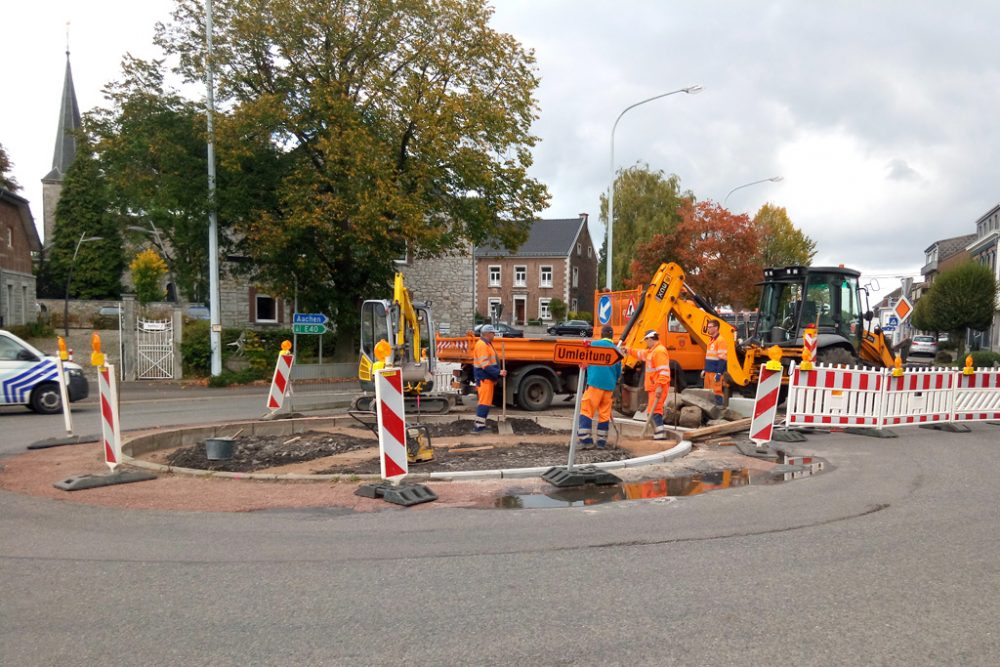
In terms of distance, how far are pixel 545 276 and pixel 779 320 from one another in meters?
48.8

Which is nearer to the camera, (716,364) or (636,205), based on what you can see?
(716,364)

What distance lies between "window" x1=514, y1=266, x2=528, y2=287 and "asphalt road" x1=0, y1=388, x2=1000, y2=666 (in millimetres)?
56981

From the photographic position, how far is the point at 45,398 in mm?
15383

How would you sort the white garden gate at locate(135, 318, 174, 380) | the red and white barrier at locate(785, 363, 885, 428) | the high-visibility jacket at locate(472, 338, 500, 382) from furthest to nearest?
the white garden gate at locate(135, 318, 174, 380) → the high-visibility jacket at locate(472, 338, 500, 382) → the red and white barrier at locate(785, 363, 885, 428)

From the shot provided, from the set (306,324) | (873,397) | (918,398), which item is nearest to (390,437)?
(873,397)

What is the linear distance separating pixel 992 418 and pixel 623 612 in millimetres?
12117

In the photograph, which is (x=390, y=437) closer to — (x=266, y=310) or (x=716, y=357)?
(x=716, y=357)

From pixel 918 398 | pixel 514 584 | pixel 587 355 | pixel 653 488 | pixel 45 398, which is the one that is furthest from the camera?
pixel 45 398

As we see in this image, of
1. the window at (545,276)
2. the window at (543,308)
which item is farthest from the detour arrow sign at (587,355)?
the window at (545,276)

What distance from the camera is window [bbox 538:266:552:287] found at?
63531 mm

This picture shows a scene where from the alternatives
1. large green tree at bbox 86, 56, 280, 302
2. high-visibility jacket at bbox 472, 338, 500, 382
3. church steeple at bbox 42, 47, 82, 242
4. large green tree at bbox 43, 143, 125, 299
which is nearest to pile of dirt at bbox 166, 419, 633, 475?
high-visibility jacket at bbox 472, 338, 500, 382

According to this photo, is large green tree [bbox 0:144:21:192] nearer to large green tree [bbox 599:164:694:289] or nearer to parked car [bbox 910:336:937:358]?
large green tree [bbox 599:164:694:289]

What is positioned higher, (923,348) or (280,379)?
(280,379)

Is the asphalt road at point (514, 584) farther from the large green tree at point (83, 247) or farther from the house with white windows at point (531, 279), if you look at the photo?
the house with white windows at point (531, 279)
